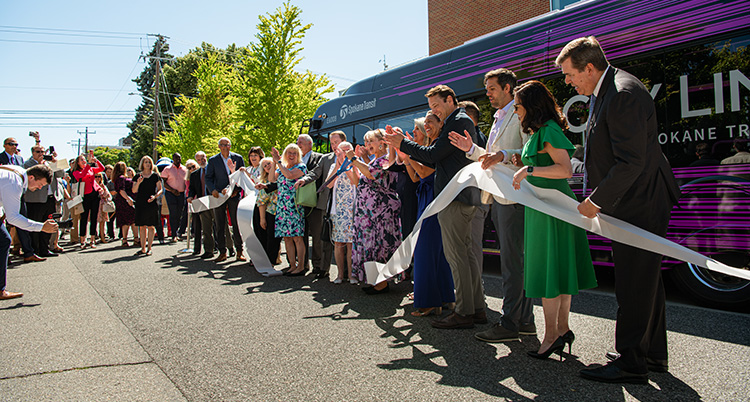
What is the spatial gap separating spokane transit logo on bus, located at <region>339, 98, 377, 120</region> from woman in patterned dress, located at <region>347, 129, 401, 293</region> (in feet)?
13.4

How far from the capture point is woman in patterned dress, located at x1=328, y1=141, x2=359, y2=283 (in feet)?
20.7

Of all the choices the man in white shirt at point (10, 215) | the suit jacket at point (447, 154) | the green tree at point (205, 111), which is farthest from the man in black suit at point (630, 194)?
the green tree at point (205, 111)

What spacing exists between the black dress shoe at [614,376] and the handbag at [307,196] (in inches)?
185

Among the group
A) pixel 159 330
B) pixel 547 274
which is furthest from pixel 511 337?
pixel 159 330

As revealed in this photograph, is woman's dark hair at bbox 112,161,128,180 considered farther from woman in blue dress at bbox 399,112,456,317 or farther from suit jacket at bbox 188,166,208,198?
woman in blue dress at bbox 399,112,456,317

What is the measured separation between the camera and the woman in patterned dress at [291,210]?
6945mm

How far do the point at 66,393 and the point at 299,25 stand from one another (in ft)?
61.8

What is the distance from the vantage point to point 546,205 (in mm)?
3236

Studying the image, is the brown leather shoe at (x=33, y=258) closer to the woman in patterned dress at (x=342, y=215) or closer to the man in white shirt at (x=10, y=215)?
the man in white shirt at (x=10, y=215)

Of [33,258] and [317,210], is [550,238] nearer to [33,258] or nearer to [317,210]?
[317,210]

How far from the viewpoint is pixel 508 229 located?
3.76 meters

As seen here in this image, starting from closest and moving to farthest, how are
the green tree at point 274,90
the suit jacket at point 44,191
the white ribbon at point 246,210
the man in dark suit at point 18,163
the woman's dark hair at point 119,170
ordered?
1. the white ribbon at point 246,210
2. the man in dark suit at point 18,163
3. the suit jacket at point 44,191
4. the woman's dark hair at point 119,170
5. the green tree at point 274,90

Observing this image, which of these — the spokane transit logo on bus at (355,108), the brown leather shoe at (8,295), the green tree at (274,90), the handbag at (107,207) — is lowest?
the brown leather shoe at (8,295)

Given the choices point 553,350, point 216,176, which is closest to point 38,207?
point 216,176
